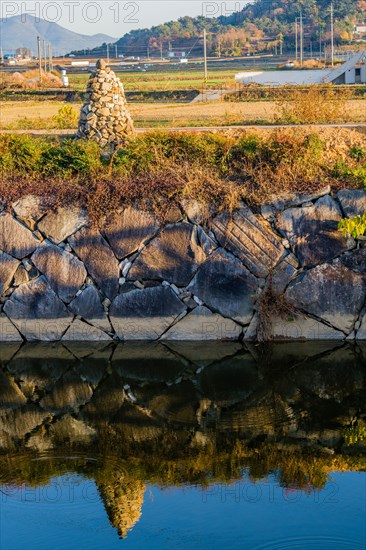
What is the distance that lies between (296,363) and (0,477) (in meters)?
4.96

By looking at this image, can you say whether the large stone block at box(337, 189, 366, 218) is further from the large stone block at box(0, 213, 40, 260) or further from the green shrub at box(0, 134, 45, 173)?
the green shrub at box(0, 134, 45, 173)

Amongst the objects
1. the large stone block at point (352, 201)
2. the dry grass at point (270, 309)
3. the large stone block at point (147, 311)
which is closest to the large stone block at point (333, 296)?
the dry grass at point (270, 309)

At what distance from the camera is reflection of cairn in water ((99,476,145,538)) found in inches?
389

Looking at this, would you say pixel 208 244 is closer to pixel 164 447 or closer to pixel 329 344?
pixel 329 344

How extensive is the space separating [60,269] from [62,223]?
730 mm

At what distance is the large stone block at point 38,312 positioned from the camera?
1550cm

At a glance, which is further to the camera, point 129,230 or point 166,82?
point 166,82

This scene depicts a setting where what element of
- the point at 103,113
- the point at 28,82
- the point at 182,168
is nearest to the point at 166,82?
the point at 28,82

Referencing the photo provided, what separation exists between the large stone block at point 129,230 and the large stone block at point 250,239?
992mm

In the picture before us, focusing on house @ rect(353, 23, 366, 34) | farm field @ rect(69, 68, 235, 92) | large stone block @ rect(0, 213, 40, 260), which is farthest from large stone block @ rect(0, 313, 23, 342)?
house @ rect(353, 23, 366, 34)

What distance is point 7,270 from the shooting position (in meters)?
15.6

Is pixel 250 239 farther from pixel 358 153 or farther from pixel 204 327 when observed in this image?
pixel 358 153

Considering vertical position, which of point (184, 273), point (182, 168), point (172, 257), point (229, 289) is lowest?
point (229, 289)

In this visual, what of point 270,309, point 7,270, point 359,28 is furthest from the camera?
point 359,28
